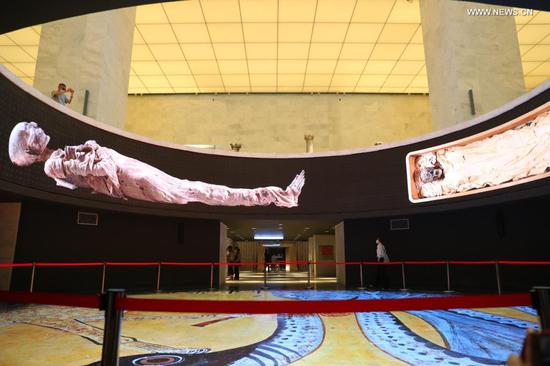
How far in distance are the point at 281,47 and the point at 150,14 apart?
216 inches

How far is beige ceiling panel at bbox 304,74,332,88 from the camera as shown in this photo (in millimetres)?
17370

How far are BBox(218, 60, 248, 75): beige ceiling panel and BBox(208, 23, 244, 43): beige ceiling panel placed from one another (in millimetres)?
1413

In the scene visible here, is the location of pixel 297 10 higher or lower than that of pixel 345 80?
higher

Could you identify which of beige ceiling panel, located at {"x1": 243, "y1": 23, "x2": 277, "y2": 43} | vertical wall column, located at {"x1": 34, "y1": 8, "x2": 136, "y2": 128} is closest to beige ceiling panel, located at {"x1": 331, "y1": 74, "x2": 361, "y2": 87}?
beige ceiling panel, located at {"x1": 243, "y1": 23, "x2": 277, "y2": 43}

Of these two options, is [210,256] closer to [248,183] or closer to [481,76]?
[248,183]

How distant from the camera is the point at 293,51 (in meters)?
15.7

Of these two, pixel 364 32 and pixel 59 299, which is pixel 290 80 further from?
pixel 59 299

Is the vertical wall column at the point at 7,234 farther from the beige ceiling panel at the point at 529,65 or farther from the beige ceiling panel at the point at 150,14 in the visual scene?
the beige ceiling panel at the point at 529,65

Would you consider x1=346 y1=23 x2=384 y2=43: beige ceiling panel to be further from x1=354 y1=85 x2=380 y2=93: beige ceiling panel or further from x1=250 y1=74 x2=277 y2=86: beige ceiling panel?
x1=250 y1=74 x2=277 y2=86: beige ceiling panel

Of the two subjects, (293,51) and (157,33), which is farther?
(293,51)

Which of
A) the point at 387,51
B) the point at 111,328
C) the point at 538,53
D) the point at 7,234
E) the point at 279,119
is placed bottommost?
the point at 111,328

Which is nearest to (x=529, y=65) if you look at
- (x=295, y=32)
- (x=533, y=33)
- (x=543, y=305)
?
(x=533, y=33)

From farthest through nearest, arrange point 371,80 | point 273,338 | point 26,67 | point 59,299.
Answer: point 371,80 → point 26,67 → point 273,338 → point 59,299

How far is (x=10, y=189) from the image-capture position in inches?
274
